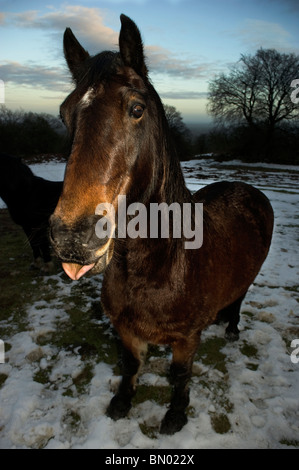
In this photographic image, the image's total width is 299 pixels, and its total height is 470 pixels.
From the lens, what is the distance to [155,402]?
2.65 meters

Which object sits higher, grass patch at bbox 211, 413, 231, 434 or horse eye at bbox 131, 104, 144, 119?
horse eye at bbox 131, 104, 144, 119

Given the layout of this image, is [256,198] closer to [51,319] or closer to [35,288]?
[51,319]

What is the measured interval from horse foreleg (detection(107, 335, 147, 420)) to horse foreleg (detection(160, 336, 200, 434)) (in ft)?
1.13

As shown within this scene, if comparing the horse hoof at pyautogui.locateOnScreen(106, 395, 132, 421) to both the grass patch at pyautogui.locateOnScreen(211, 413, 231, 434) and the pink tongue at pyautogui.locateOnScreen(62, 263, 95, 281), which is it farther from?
the pink tongue at pyautogui.locateOnScreen(62, 263, 95, 281)

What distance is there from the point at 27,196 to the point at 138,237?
4.00 meters

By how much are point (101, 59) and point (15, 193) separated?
13.6 feet

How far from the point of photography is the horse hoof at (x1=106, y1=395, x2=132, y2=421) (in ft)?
8.09

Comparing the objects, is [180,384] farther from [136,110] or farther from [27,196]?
[27,196]

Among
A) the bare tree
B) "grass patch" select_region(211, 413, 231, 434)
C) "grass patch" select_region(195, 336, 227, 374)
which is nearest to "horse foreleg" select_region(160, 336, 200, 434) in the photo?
"grass patch" select_region(211, 413, 231, 434)

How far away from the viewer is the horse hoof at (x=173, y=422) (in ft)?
7.73

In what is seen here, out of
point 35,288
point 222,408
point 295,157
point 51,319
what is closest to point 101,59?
point 222,408

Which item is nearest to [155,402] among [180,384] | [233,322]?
[180,384]

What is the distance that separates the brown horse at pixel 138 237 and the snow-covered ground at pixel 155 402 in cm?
19

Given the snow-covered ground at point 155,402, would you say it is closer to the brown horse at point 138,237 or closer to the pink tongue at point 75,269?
the brown horse at point 138,237
